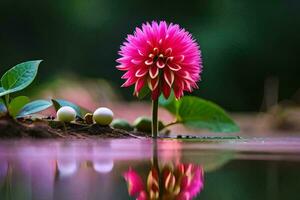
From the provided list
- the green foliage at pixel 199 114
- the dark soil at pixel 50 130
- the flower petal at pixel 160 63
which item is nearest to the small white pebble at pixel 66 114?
the dark soil at pixel 50 130

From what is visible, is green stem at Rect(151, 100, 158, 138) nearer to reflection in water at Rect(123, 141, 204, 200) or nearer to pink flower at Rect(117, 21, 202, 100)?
pink flower at Rect(117, 21, 202, 100)

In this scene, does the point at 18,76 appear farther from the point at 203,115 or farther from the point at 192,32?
the point at 192,32

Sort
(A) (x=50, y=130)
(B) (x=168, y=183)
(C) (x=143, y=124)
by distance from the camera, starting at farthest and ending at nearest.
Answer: (C) (x=143, y=124) → (A) (x=50, y=130) → (B) (x=168, y=183)

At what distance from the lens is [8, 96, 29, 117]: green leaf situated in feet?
2.06

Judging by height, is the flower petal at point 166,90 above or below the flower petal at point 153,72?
below

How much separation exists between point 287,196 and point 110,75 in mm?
3177

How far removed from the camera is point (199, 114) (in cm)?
89

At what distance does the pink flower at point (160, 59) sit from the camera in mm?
661

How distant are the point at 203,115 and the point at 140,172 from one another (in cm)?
50

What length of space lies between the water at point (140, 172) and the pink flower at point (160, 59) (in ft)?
0.36

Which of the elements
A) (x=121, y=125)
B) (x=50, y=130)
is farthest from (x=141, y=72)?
(x=121, y=125)

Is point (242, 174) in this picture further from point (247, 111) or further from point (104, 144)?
point (247, 111)

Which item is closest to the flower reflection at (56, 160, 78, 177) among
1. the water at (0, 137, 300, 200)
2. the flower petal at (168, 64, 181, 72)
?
the water at (0, 137, 300, 200)

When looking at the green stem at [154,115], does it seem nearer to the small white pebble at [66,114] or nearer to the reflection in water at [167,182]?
the small white pebble at [66,114]
